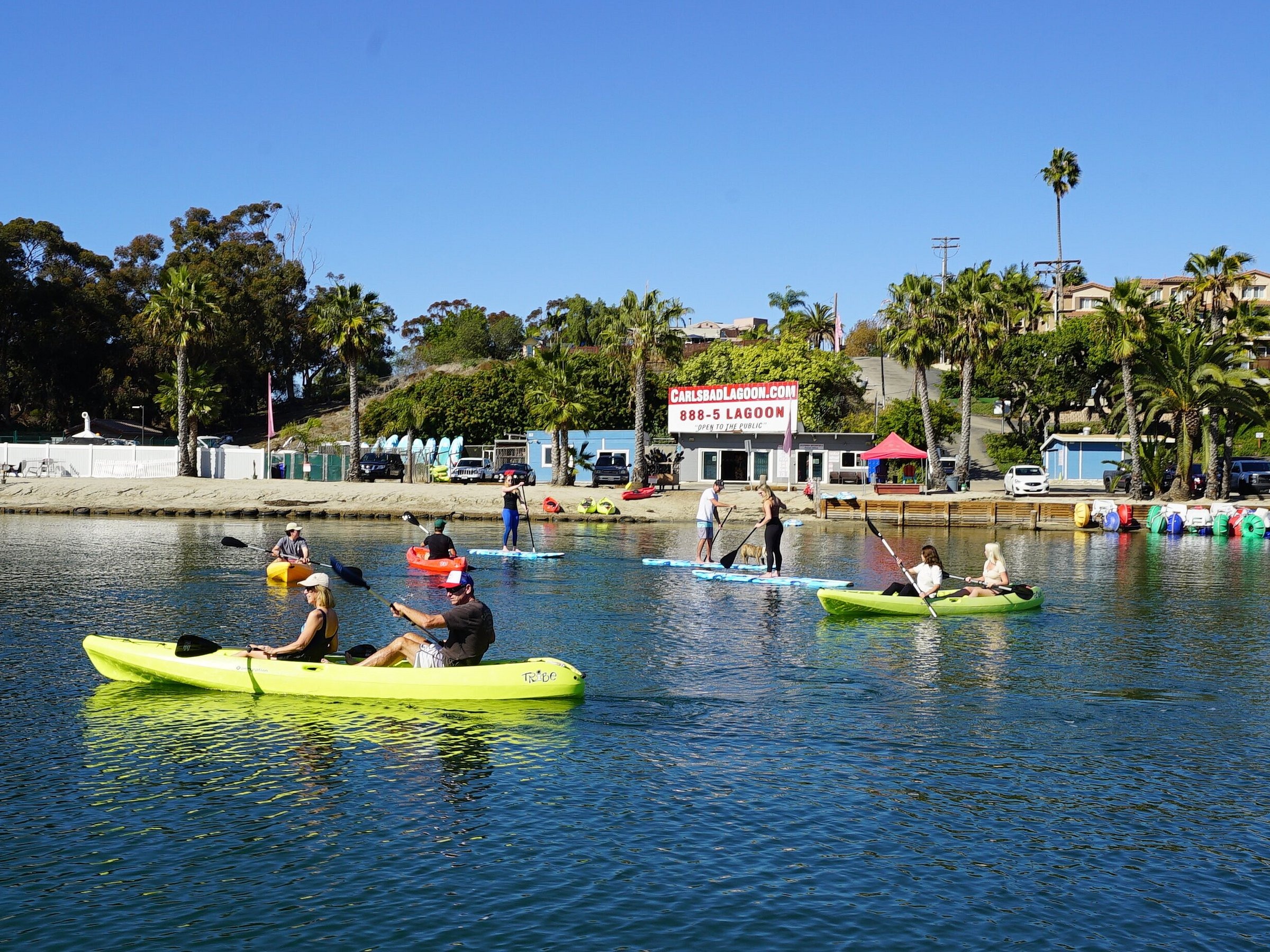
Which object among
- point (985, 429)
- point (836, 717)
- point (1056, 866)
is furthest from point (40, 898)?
point (985, 429)

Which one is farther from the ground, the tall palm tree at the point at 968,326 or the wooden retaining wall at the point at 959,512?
the tall palm tree at the point at 968,326

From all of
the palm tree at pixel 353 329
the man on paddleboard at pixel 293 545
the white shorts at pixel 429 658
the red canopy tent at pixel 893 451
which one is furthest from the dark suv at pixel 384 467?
the white shorts at pixel 429 658

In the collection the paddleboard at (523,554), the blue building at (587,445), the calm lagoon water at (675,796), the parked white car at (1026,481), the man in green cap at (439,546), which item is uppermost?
the blue building at (587,445)

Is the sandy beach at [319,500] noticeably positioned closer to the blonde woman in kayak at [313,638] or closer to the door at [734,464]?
the door at [734,464]

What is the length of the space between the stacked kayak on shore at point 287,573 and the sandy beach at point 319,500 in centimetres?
2580

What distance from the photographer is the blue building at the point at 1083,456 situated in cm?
7600

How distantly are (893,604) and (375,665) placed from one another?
11193 millimetres

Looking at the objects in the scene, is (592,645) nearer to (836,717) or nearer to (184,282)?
(836,717)

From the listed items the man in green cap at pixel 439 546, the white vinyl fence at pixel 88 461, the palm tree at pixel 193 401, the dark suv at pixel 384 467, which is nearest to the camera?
the man in green cap at pixel 439 546

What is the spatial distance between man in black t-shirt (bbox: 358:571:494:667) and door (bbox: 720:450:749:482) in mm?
55255

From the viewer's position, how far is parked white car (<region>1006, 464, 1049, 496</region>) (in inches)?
2429

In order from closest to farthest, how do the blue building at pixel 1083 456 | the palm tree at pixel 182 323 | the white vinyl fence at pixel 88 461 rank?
the palm tree at pixel 182 323
the white vinyl fence at pixel 88 461
the blue building at pixel 1083 456

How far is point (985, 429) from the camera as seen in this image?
308 ft

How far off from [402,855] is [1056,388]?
263 feet
